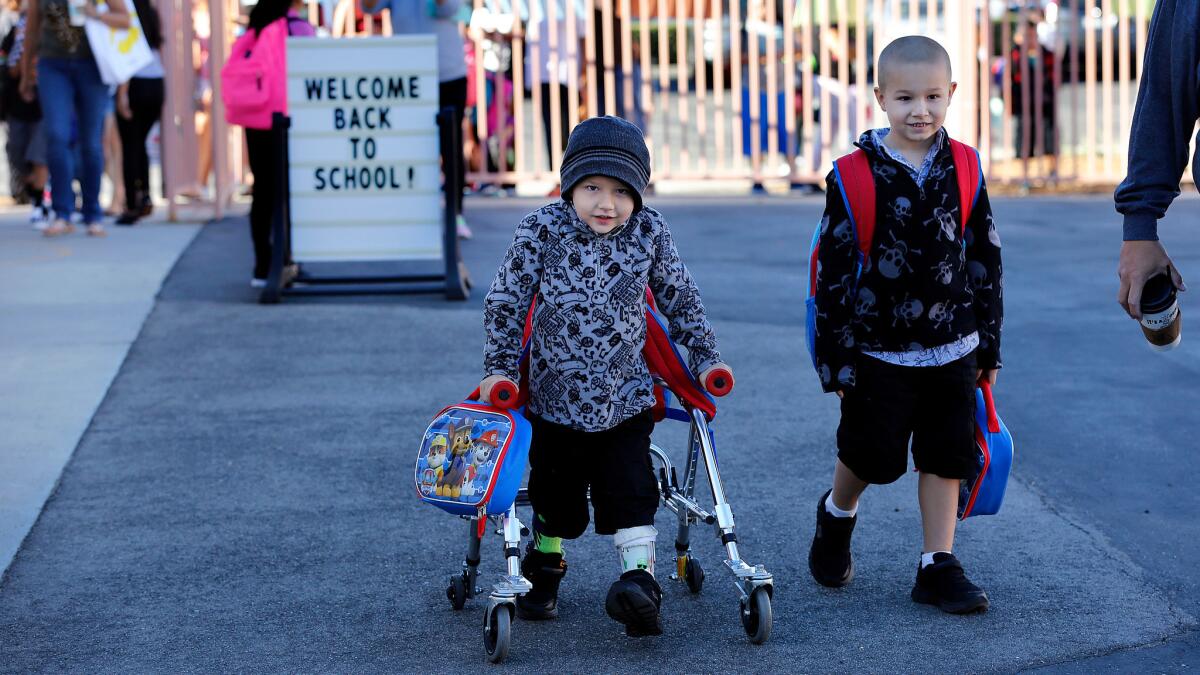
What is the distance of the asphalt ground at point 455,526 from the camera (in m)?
4.17

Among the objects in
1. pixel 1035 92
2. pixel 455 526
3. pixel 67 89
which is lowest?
pixel 455 526

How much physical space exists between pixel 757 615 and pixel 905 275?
0.94 m

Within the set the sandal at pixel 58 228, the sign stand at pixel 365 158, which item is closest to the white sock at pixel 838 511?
the sign stand at pixel 365 158

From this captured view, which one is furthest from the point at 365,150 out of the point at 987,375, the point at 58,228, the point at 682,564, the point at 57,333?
the point at 987,375

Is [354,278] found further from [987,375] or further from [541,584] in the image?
[987,375]

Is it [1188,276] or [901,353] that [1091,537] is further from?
[1188,276]

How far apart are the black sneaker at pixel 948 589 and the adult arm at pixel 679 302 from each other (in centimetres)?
81

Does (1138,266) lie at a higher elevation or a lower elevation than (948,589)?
higher

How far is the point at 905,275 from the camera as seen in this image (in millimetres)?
4312

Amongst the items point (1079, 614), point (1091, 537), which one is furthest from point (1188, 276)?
point (1079, 614)

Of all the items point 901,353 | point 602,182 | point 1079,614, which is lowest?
point 1079,614

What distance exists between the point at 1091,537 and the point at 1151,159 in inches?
78.8

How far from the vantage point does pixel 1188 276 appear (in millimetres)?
9688

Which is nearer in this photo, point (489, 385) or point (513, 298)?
point (489, 385)
